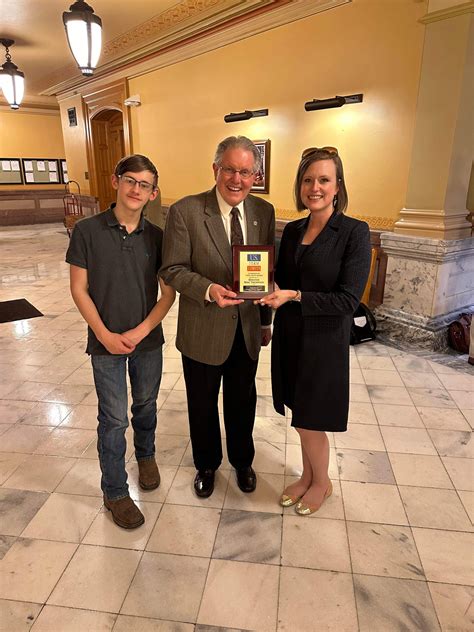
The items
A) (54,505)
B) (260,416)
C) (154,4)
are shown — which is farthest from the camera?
(154,4)

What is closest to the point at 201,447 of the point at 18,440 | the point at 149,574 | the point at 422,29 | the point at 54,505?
the point at 149,574

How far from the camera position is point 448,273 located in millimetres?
4219

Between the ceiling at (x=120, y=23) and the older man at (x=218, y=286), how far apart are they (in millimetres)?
4098

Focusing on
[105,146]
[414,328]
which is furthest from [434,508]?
[105,146]

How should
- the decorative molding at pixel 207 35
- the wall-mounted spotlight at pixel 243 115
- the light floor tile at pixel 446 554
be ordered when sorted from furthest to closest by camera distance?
the wall-mounted spotlight at pixel 243 115, the decorative molding at pixel 207 35, the light floor tile at pixel 446 554

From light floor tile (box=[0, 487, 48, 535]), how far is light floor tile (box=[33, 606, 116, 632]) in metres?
0.50

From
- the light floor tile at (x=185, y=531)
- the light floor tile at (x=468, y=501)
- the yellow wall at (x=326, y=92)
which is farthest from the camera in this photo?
the yellow wall at (x=326, y=92)

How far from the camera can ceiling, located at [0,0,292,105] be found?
5.38 m

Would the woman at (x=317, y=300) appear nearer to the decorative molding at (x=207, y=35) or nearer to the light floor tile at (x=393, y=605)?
the light floor tile at (x=393, y=605)

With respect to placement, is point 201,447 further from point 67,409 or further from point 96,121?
point 96,121

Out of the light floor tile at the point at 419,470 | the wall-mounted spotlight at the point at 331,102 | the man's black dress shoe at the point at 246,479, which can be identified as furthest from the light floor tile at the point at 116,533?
the wall-mounted spotlight at the point at 331,102

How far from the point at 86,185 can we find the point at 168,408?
9044mm

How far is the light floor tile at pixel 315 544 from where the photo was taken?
1.89m

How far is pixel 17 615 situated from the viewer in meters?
1.65
